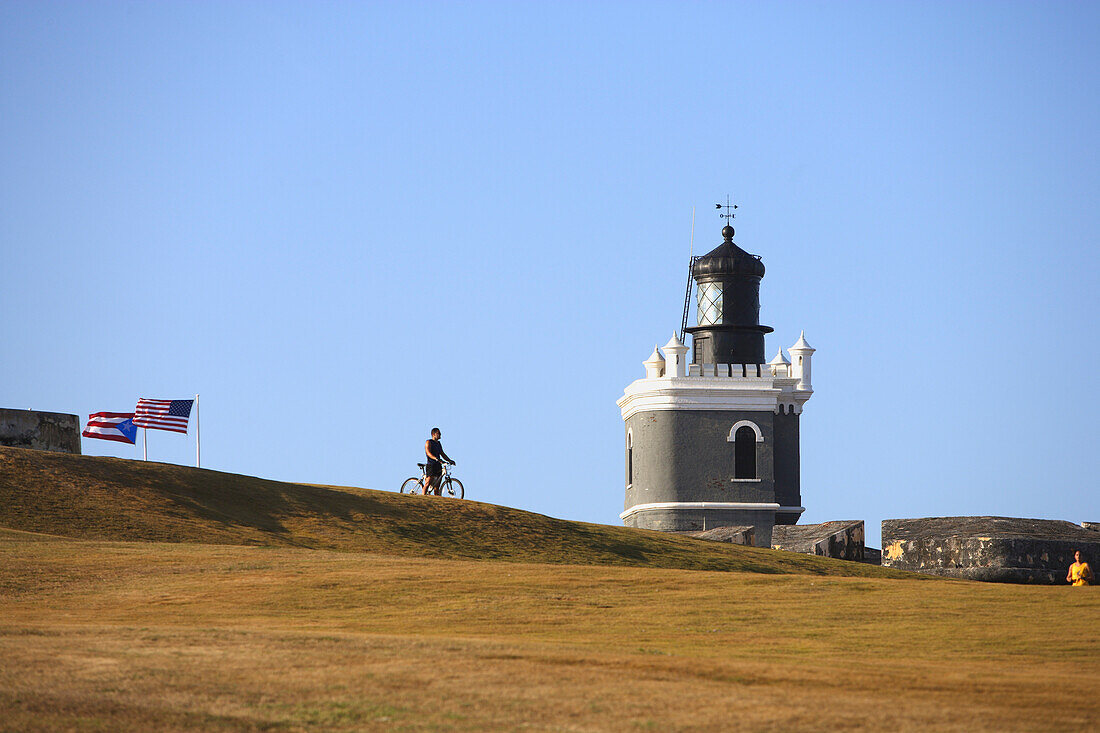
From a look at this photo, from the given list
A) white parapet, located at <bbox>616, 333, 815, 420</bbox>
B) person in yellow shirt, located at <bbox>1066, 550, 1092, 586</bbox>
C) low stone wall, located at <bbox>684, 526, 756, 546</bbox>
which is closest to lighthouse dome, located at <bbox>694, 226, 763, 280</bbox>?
white parapet, located at <bbox>616, 333, 815, 420</bbox>

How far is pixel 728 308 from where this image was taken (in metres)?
60.0

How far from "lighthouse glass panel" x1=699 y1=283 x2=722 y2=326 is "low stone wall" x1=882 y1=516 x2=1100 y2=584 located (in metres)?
31.3

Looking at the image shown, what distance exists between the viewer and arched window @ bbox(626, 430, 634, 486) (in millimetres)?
56438

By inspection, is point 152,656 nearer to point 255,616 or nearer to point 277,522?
point 255,616

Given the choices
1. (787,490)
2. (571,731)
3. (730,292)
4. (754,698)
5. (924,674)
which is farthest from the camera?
(730,292)

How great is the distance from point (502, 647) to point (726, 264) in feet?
159

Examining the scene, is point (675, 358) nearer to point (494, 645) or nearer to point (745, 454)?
point (745, 454)

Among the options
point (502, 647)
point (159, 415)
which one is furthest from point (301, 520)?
point (502, 647)

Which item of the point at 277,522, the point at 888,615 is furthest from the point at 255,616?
the point at 277,522

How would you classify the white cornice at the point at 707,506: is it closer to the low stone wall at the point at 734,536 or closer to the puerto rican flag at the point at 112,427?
the low stone wall at the point at 734,536

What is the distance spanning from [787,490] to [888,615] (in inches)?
1552

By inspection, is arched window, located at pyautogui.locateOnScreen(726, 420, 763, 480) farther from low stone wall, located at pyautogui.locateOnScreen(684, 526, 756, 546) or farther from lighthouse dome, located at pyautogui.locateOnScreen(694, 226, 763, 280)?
low stone wall, located at pyautogui.locateOnScreen(684, 526, 756, 546)

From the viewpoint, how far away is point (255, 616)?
16.8m

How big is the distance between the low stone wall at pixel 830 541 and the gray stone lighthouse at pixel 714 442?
2000cm
